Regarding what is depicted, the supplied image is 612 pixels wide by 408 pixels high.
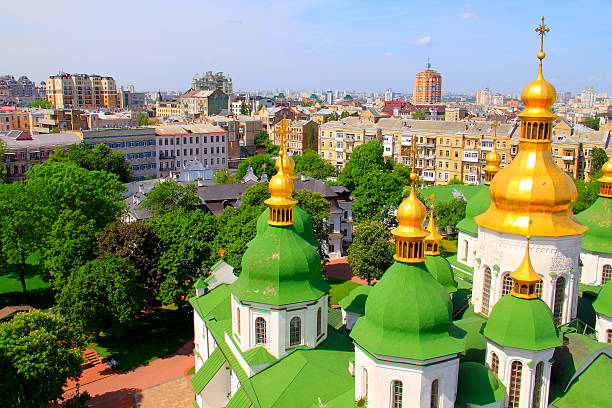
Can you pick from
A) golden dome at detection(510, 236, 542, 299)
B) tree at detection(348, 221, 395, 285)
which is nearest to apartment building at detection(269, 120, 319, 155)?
tree at detection(348, 221, 395, 285)

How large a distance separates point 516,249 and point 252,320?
10.6m

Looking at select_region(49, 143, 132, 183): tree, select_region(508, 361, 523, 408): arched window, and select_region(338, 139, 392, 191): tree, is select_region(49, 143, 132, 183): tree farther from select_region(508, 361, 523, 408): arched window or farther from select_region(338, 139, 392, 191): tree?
select_region(508, 361, 523, 408): arched window

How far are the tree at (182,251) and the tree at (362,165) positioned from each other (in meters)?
27.9

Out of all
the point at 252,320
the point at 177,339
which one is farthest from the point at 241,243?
the point at 252,320

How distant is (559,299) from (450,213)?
101 feet

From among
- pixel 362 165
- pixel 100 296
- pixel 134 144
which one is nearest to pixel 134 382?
pixel 100 296

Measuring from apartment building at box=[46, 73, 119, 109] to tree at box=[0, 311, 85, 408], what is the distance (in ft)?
485

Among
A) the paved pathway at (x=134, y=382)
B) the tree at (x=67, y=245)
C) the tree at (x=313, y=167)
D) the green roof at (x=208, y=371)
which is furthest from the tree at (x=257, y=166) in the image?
the green roof at (x=208, y=371)

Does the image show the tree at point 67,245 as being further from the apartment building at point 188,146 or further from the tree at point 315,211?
the apartment building at point 188,146

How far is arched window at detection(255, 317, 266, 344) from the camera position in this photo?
21.7 metres

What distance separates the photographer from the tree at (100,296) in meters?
29.3

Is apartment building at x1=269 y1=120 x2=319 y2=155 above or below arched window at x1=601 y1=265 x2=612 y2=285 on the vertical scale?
→ above

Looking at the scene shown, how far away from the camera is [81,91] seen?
162625 mm

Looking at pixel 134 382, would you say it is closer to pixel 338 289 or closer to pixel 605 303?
pixel 338 289
